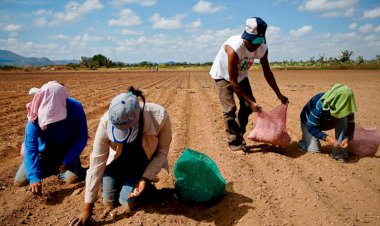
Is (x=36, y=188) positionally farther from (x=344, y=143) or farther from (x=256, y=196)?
(x=344, y=143)

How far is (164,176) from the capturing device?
335 cm

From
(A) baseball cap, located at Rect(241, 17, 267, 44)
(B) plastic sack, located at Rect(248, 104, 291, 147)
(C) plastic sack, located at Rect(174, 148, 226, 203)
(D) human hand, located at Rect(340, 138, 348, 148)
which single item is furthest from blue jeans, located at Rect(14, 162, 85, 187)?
(D) human hand, located at Rect(340, 138, 348, 148)

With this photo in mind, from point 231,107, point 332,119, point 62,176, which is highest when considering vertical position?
point 231,107

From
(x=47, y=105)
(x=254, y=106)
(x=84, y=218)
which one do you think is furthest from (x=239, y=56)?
(x=84, y=218)

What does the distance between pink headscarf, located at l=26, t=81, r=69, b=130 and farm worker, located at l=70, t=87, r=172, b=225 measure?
2.36 ft

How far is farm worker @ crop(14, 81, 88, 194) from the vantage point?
9.48ft

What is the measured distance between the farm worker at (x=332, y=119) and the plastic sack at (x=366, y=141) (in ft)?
0.60

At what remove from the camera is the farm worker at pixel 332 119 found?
3248 mm

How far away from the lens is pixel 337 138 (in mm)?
3525

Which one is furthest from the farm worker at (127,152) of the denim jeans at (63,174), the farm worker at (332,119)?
the farm worker at (332,119)

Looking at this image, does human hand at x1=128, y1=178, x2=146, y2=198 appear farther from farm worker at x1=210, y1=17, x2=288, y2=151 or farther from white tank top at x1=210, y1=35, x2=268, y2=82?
white tank top at x1=210, y1=35, x2=268, y2=82

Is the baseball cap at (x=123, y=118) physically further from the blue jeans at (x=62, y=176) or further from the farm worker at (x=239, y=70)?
the farm worker at (x=239, y=70)

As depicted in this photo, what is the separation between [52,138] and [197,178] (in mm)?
1567

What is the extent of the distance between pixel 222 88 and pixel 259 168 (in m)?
1.03
